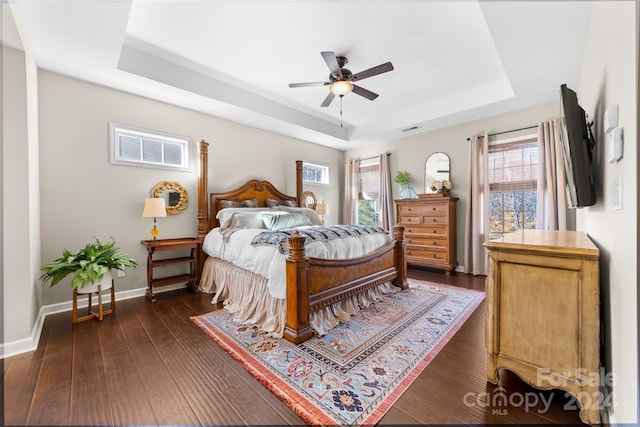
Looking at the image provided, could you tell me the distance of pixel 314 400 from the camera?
5.08ft

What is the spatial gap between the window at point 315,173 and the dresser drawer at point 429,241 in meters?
2.44

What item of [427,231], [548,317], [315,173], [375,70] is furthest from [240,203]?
[548,317]

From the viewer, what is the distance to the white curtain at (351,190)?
631cm

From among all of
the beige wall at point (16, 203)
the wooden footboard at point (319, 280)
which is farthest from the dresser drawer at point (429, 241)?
the beige wall at point (16, 203)

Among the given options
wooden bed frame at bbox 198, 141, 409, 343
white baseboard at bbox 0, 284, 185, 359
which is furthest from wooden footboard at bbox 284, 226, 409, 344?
white baseboard at bbox 0, 284, 185, 359

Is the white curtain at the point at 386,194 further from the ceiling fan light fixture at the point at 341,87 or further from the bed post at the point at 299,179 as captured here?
the ceiling fan light fixture at the point at 341,87

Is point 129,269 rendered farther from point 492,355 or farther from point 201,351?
point 492,355

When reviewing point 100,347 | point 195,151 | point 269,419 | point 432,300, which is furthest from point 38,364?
point 432,300

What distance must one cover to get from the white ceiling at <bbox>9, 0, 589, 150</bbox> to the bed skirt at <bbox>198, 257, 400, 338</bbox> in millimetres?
2477

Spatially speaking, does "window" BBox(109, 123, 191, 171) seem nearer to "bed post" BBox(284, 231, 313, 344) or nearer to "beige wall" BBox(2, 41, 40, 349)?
"beige wall" BBox(2, 41, 40, 349)

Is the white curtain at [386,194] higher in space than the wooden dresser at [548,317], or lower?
higher

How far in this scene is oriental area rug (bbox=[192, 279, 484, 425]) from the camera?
153 centimetres

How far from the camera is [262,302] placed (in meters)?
2.64

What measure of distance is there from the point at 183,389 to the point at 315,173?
500 centimetres
